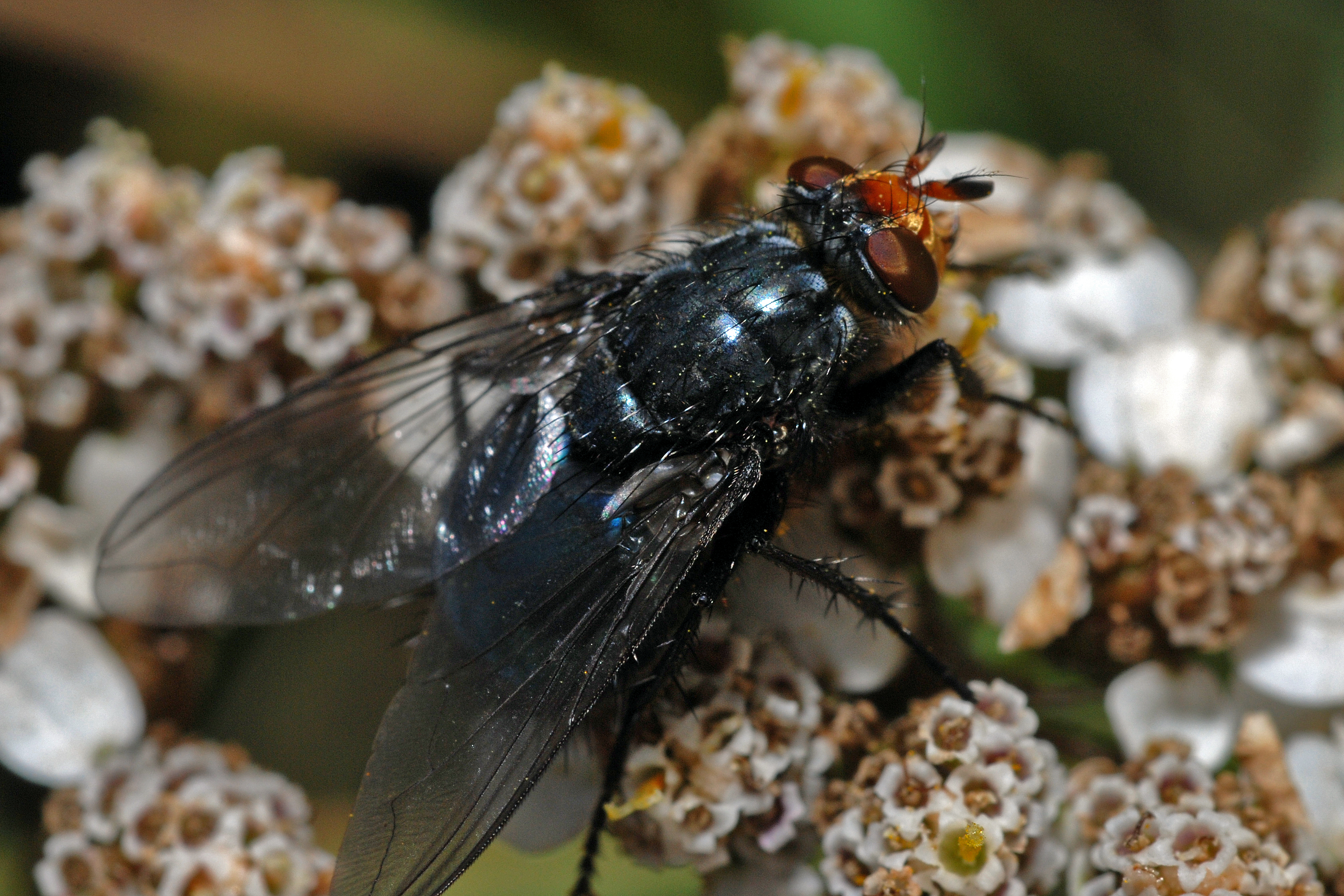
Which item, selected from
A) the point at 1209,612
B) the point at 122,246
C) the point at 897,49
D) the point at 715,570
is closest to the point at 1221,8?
the point at 897,49

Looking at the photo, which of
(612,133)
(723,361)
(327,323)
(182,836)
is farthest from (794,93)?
(182,836)

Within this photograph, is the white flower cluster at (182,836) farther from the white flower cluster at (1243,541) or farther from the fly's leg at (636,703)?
the white flower cluster at (1243,541)

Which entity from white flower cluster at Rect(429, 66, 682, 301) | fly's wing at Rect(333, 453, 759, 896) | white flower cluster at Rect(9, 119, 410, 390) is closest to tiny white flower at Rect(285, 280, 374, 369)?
white flower cluster at Rect(9, 119, 410, 390)

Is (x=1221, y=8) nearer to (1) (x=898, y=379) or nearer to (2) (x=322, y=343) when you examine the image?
(1) (x=898, y=379)

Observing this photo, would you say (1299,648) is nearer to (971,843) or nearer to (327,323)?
(971,843)

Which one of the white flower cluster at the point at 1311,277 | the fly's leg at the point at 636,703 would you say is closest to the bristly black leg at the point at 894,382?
the fly's leg at the point at 636,703

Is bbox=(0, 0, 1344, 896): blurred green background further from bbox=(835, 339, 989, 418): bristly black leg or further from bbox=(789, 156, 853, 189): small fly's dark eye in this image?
bbox=(835, 339, 989, 418): bristly black leg
